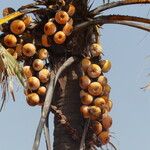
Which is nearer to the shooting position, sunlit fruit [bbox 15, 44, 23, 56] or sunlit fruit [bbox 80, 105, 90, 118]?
sunlit fruit [bbox 80, 105, 90, 118]

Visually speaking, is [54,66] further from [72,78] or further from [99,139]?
[99,139]

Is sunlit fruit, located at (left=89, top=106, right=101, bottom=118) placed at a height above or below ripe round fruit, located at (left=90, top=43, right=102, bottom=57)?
below

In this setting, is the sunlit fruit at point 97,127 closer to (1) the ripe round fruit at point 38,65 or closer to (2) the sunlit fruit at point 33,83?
(2) the sunlit fruit at point 33,83

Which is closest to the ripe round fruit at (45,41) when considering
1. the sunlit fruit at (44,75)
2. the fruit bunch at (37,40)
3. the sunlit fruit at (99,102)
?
the fruit bunch at (37,40)

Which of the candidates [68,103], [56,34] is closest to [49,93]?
[68,103]

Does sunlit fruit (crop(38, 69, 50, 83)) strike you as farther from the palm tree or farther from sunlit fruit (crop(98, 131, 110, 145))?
sunlit fruit (crop(98, 131, 110, 145))

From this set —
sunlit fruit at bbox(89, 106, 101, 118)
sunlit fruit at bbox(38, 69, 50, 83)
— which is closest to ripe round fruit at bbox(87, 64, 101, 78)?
sunlit fruit at bbox(89, 106, 101, 118)

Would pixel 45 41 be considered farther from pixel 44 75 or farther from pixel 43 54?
pixel 44 75
